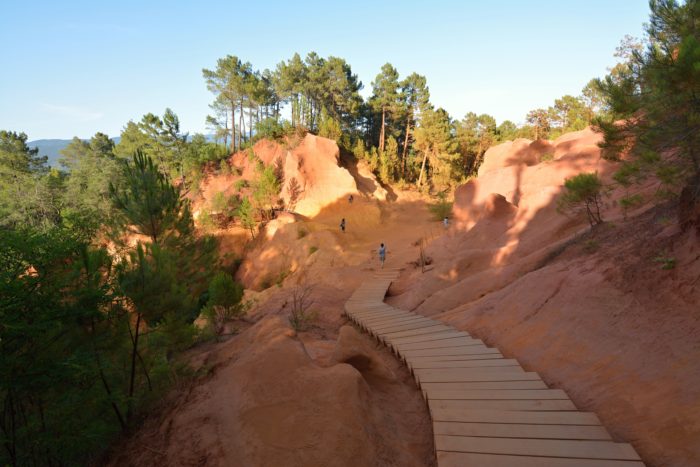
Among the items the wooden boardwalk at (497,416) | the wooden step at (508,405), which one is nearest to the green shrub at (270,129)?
the wooden boardwalk at (497,416)

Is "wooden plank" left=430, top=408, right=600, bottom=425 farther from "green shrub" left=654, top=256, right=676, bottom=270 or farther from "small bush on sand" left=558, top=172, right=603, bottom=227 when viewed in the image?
"small bush on sand" left=558, top=172, right=603, bottom=227

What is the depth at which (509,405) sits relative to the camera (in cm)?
423

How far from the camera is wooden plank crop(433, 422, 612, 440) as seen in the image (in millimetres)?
3512

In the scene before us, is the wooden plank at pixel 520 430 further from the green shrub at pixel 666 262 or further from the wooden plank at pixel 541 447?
the green shrub at pixel 666 262

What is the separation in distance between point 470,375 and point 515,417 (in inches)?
47.0

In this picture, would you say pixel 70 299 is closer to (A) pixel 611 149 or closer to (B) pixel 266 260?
(A) pixel 611 149

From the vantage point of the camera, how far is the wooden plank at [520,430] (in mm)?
3512

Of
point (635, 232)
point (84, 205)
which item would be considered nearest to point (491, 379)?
point (635, 232)

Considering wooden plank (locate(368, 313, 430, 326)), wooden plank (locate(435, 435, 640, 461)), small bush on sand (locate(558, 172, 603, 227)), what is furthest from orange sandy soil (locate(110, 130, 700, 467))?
small bush on sand (locate(558, 172, 603, 227))

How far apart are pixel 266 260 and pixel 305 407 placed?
24176 mm

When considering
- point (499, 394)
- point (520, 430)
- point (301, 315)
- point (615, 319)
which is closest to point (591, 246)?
point (615, 319)

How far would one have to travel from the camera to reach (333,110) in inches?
1727

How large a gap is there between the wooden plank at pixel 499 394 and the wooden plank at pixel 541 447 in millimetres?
Result: 870

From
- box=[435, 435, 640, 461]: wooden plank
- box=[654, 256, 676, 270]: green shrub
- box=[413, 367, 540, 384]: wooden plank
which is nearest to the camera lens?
box=[435, 435, 640, 461]: wooden plank
